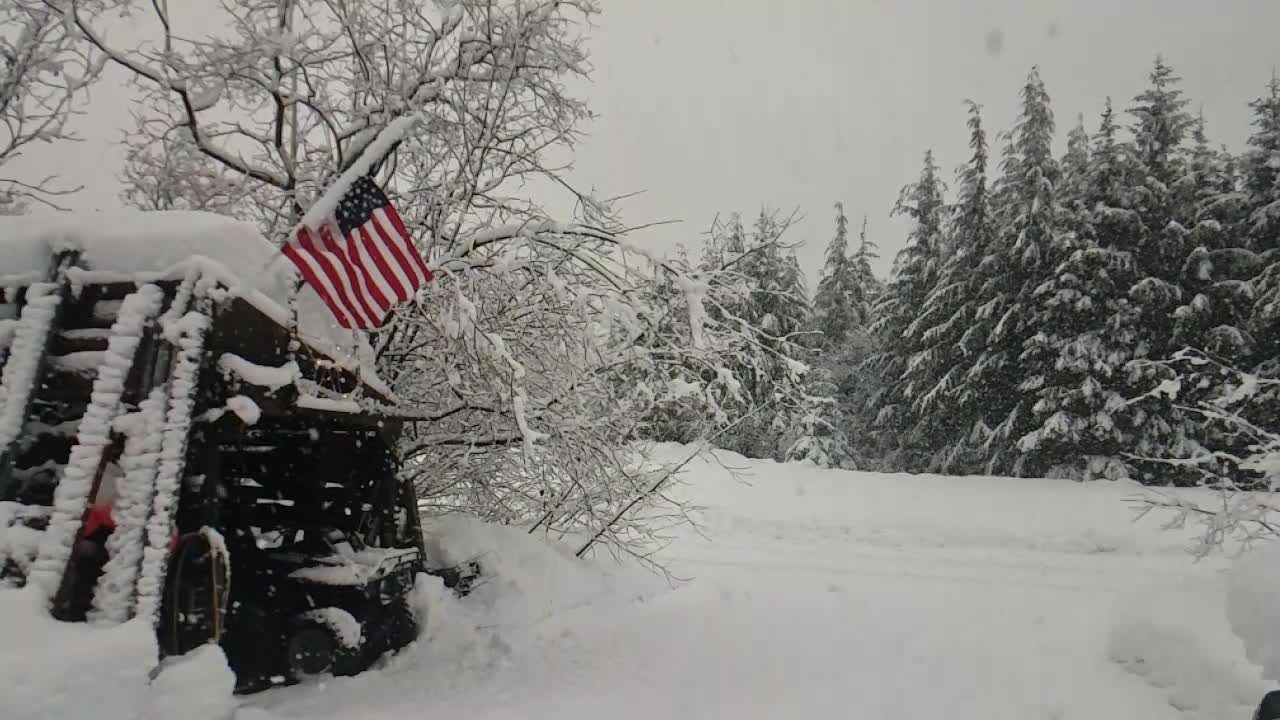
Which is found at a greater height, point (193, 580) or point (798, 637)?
point (193, 580)

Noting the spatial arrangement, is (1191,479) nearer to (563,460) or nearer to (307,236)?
(563,460)

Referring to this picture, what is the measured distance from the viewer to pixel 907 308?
96.6ft

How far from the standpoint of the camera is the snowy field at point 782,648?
13.1ft

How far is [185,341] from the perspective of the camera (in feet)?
9.78

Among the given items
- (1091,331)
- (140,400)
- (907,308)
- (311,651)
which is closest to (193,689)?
(140,400)

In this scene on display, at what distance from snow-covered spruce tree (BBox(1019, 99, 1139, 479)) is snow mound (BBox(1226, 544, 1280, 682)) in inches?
794

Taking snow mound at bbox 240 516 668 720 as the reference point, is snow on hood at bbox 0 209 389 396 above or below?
above

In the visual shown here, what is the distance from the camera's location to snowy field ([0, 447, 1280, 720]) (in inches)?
158

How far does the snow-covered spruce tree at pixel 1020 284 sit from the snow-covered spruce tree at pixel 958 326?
1.67ft

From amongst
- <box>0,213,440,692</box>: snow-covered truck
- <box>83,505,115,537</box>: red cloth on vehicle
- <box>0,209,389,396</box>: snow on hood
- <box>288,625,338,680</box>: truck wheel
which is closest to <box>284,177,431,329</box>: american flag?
<box>0,213,440,692</box>: snow-covered truck

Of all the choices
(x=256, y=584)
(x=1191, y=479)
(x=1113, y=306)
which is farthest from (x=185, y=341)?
(x=1191, y=479)

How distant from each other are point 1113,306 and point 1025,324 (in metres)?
2.53

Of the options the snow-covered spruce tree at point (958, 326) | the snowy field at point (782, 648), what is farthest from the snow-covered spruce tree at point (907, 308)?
the snowy field at point (782, 648)

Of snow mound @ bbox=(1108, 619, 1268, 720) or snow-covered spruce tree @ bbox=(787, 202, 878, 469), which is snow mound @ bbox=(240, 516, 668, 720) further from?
snow-covered spruce tree @ bbox=(787, 202, 878, 469)
